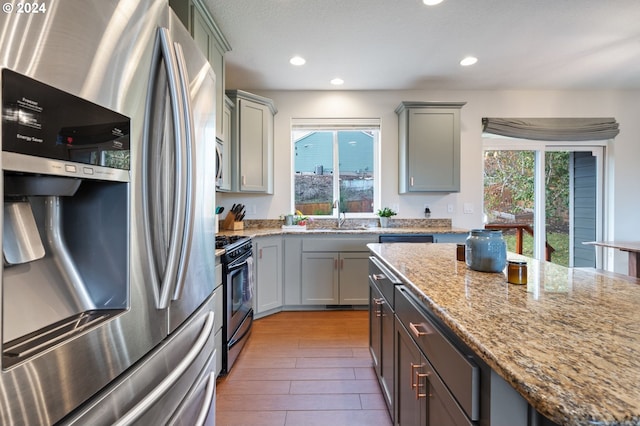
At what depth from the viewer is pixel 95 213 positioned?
2.25 feet

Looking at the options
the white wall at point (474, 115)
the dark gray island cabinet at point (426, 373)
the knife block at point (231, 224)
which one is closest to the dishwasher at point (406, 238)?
the white wall at point (474, 115)

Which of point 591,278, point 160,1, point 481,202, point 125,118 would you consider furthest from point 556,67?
point 125,118

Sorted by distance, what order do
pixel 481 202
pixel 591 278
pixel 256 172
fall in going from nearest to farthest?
pixel 591 278 < pixel 256 172 < pixel 481 202

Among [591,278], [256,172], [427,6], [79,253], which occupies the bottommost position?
[591,278]

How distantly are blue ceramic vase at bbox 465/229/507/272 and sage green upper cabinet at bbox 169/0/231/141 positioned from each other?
195 centimetres

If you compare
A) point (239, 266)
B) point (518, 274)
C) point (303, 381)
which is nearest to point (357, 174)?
point (239, 266)

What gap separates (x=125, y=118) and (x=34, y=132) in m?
0.23

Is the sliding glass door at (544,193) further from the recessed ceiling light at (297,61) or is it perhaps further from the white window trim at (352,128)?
the recessed ceiling light at (297,61)

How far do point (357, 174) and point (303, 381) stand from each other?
→ 270cm

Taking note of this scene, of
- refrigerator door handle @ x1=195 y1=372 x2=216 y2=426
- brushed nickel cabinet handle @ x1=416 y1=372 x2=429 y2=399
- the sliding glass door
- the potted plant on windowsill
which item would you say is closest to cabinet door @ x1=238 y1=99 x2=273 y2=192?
the potted plant on windowsill

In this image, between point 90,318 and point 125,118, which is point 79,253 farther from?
point 125,118

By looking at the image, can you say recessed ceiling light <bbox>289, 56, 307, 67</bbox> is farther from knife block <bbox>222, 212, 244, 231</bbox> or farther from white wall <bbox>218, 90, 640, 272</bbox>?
knife block <bbox>222, 212, 244, 231</bbox>

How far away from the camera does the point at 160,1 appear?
82 cm

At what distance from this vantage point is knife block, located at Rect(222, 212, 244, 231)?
346 centimetres
